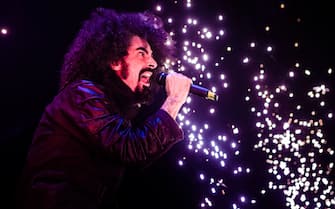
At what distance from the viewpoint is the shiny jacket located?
151 cm

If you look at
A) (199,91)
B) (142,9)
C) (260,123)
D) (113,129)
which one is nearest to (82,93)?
(113,129)

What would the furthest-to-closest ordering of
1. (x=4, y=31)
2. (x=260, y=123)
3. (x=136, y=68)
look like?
(x=260, y=123)
(x=4, y=31)
(x=136, y=68)

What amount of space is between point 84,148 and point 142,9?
5.29 feet

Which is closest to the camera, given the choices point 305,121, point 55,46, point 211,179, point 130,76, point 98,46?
point 130,76

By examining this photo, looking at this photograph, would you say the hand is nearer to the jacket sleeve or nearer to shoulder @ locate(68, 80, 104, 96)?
the jacket sleeve

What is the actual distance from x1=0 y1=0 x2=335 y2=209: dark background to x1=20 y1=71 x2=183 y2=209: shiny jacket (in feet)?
2.38

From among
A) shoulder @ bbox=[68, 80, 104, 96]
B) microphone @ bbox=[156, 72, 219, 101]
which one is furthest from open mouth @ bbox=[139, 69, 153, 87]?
shoulder @ bbox=[68, 80, 104, 96]

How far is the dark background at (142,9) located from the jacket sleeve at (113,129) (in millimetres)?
859

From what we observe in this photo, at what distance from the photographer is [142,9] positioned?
291 centimetres

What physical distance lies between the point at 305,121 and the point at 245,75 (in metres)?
0.75

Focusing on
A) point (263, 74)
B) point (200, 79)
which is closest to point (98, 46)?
point (200, 79)

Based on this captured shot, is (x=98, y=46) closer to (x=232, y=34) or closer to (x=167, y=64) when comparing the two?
(x=167, y=64)

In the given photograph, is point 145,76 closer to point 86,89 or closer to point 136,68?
point 136,68

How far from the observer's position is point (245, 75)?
3021 mm
